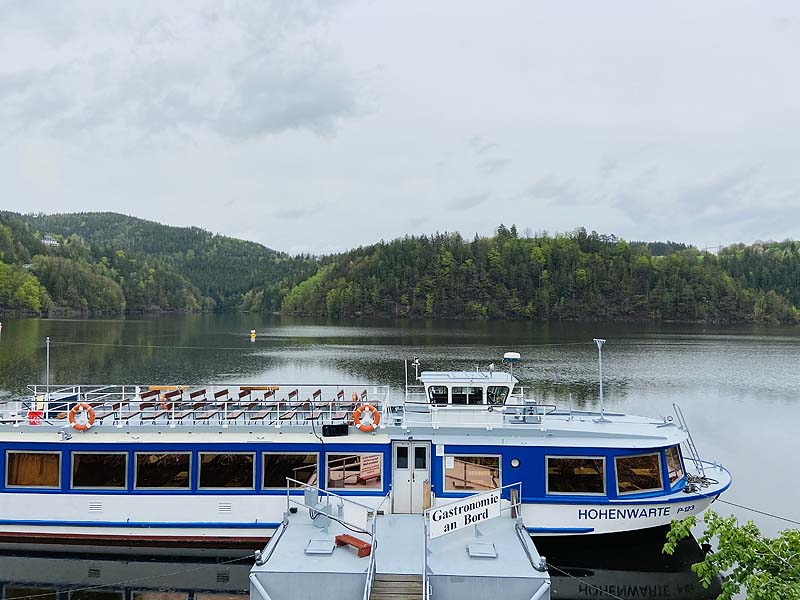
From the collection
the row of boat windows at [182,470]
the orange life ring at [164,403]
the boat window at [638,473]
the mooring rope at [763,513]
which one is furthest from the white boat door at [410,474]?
the mooring rope at [763,513]

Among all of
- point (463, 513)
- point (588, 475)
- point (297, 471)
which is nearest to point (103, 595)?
point (297, 471)

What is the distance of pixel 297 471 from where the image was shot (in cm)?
1569

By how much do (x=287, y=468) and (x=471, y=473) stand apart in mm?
4604

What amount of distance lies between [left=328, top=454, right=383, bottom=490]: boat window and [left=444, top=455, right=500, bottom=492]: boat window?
5.63 ft

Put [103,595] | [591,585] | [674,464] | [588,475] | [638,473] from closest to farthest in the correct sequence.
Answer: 1. [103,595]
2. [591,585]
3. [588,475]
4. [638,473]
5. [674,464]

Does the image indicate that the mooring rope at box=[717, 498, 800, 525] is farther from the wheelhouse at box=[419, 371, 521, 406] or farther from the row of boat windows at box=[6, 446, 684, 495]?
the wheelhouse at box=[419, 371, 521, 406]

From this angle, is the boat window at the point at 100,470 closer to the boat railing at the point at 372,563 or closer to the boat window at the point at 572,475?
the boat railing at the point at 372,563

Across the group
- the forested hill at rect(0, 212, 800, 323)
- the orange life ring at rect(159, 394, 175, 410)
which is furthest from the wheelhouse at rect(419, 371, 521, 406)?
the forested hill at rect(0, 212, 800, 323)

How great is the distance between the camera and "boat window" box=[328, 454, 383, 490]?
15586 millimetres

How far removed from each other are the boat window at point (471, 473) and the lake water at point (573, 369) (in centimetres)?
309

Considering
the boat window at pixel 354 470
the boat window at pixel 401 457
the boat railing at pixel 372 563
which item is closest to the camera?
the boat railing at pixel 372 563

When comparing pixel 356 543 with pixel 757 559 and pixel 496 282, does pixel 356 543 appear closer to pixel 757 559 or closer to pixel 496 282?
pixel 757 559

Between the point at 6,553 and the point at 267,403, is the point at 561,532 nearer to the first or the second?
the point at 267,403

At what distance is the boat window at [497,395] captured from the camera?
57.2 ft
